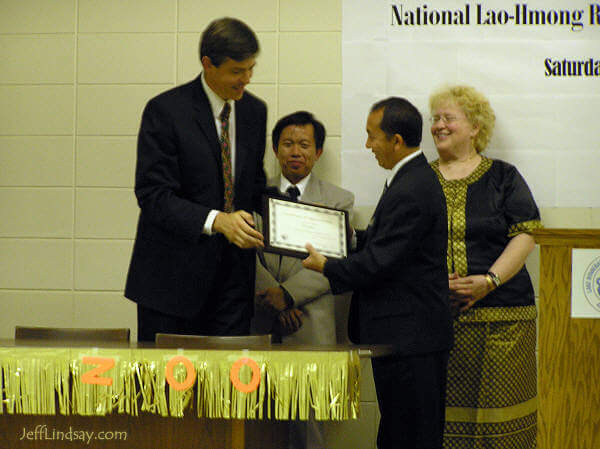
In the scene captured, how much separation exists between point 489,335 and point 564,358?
1393 millimetres

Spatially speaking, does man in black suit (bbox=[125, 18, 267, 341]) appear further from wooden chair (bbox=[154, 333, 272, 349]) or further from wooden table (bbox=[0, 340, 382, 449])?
wooden table (bbox=[0, 340, 382, 449])

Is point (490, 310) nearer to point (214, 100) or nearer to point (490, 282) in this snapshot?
point (490, 282)

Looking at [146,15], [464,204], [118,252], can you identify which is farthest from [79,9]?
[464,204]

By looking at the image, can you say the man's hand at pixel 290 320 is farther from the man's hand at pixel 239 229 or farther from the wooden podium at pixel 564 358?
the wooden podium at pixel 564 358

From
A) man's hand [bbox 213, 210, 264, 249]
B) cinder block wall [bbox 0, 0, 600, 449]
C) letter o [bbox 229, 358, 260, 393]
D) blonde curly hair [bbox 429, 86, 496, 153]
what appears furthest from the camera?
cinder block wall [bbox 0, 0, 600, 449]

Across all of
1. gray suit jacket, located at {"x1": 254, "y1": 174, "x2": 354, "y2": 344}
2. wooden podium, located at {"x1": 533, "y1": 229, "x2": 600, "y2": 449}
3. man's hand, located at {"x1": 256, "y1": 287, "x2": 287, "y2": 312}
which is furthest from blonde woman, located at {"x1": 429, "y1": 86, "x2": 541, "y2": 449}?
wooden podium, located at {"x1": 533, "y1": 229, "x2": 600, "y2": 449}

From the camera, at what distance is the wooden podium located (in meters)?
2.18

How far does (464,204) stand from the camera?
3.65 m

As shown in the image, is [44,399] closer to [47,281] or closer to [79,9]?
[47,281]

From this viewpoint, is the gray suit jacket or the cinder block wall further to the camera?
the cinder block wall

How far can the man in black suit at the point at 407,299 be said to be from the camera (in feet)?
9.20

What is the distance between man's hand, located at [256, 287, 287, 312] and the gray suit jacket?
38mm

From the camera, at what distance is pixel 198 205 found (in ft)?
9.94

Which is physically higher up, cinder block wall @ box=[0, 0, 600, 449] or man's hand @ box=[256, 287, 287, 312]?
cinder block wall @ box=[0, 0, 600, 449]
